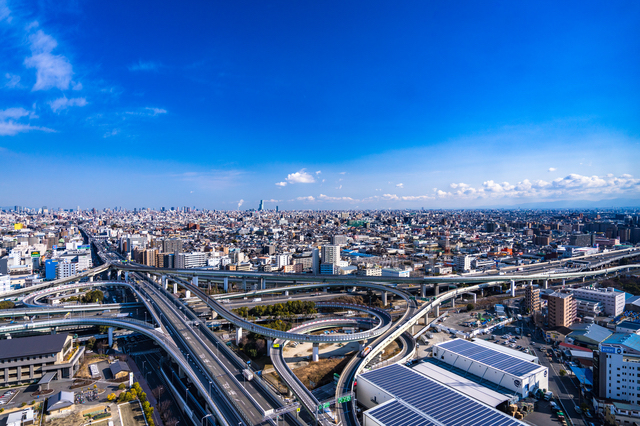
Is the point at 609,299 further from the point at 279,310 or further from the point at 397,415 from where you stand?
the point at 279,310

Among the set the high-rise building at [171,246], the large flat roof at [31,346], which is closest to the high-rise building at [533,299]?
the large flat roof at [31,346]

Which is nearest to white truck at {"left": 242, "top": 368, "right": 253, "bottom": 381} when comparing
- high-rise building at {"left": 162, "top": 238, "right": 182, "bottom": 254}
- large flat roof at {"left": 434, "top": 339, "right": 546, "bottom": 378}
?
large flat roof at {"left": 434, "top": 339, "right": 546, "bottom": 378}

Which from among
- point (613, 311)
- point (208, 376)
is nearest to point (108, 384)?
point (208, 376)

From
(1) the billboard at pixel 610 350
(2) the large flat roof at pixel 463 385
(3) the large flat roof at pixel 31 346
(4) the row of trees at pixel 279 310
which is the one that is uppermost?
(1) the billboard at pixel 610 350

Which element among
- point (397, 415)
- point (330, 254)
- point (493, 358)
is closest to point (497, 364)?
point (493, 358)

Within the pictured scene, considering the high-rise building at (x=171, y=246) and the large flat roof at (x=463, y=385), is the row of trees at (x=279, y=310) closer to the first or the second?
the large flat roof at (x=463, y=385)

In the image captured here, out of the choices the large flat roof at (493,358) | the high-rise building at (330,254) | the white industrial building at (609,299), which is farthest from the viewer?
the high-rise building at (330,254)

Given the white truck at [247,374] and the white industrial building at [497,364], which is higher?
the white truck at [247,374]
